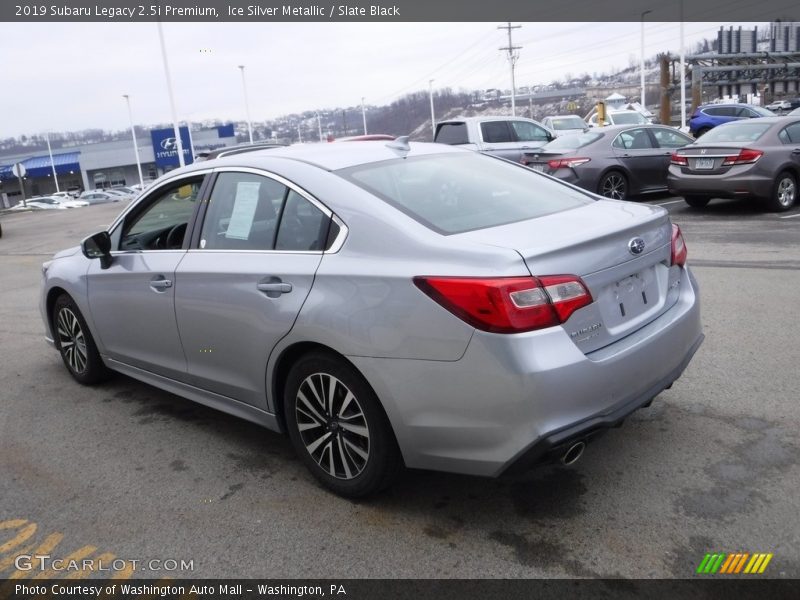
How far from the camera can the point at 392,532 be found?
3139 millimetres

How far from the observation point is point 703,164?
37.3 ft

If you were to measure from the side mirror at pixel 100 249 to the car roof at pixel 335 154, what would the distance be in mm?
850

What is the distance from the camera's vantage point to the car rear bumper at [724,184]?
36.0ft

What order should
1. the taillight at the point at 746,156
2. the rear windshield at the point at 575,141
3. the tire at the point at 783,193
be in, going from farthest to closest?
the rear windshield at the point at 575,141 → the tire at the point at 783,193 → the taillight at the point at 746,156

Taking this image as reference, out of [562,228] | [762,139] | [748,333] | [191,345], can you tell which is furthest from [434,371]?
[762,139]

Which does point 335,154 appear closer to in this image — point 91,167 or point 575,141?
point 575,141

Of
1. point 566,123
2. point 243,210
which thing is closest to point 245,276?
point 243,210

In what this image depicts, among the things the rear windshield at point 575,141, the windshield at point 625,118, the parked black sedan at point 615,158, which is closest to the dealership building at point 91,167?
the windshield at point 625,118

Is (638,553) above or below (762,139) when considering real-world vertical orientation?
below

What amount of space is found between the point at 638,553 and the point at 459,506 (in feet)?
2.74

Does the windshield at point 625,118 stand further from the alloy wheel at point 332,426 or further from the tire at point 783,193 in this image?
the alloy wheel at point 332,426

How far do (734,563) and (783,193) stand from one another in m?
10.2

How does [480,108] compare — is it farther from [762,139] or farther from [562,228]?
[562,228]

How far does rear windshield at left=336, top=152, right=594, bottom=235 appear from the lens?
11.0 feet
